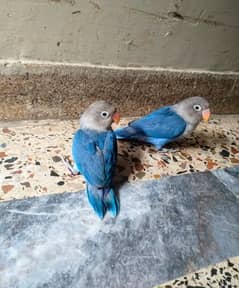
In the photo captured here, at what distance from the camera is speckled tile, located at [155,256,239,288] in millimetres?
721

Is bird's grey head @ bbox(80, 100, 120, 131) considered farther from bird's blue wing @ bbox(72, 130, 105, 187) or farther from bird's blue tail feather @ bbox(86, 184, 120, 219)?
bird's blue tail feather @ bbox(86, 184, 120, 219)

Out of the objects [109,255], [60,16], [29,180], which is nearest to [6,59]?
[60,16]

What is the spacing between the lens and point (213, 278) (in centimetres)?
A: 74

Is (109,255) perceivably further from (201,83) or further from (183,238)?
(201,83)

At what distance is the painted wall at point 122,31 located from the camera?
0.98 meters

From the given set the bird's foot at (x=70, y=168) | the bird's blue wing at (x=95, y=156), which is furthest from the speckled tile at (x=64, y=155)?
the bird's blue wing at (x=95, y=156)

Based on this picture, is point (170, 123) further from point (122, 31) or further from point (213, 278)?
point (213, 278)

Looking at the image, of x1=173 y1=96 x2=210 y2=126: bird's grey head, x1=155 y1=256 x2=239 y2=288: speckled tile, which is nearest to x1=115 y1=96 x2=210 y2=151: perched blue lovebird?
x1=173 y1=96 x2=210 y2=126: bird's grey head

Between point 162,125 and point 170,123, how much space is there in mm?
28

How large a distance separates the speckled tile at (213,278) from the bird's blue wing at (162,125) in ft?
1.42

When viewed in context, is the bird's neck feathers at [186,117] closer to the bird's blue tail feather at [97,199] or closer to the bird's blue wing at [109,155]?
the bird's blue wing at [109,155]

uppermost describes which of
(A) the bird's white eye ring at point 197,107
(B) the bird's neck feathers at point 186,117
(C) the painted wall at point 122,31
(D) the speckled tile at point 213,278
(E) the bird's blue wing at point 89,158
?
(C) the painted wall at point 122,31

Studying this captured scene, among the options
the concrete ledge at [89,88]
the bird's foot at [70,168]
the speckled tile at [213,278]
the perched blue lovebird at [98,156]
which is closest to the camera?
the speckled tile at [213,278]

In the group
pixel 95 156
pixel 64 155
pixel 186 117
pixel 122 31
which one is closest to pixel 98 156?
pixel 95 156
